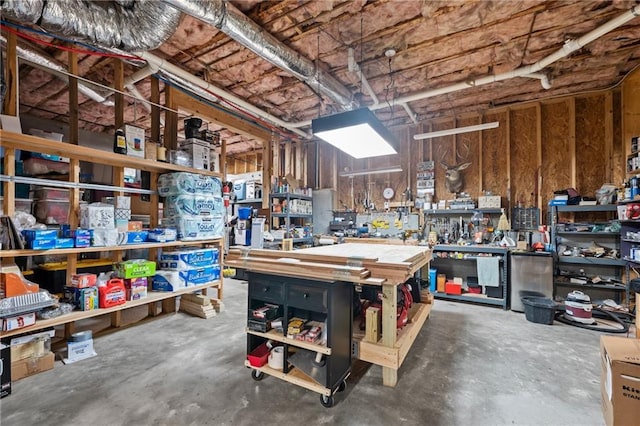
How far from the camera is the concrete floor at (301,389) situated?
1.79 m

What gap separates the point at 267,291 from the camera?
2080 mm

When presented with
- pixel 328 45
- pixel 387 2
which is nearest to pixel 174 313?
pixel 328 45

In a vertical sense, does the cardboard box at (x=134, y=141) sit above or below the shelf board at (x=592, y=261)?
above

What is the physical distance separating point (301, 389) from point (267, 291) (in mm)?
768

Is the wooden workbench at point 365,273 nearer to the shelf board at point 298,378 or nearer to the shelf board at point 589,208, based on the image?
the shelf board at point 298,378

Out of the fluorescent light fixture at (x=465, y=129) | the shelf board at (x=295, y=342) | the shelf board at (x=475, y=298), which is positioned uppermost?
the fluorescent light fixture at (x=465, y=129)

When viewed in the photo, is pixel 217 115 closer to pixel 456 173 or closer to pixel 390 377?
pixel 390 377

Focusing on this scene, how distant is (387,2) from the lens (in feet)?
8.66

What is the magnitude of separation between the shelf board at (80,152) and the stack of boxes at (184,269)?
104 centimetres

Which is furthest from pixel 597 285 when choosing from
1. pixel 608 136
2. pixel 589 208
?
pixel 608 136

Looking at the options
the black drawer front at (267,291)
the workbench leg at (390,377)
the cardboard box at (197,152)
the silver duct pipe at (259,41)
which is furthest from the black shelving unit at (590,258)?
the cardboard box at (197,152)

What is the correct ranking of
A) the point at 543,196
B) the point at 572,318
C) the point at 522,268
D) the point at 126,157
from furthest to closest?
the point at 543,196, the point at 522,268, the point at 572,318, the point at 126,157

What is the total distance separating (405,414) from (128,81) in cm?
472

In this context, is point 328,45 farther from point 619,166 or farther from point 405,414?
point 619,166
